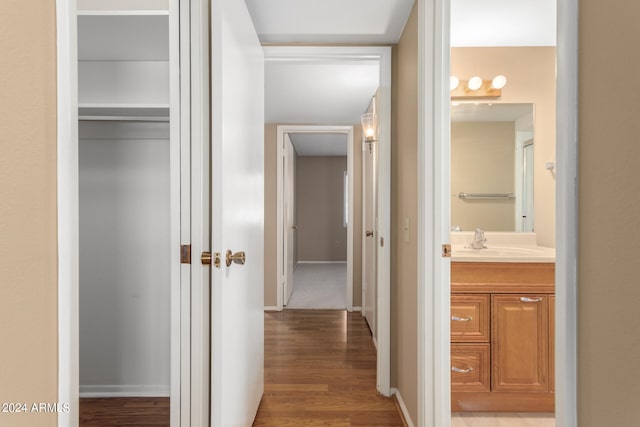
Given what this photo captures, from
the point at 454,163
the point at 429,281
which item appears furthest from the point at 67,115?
the point at 454,163

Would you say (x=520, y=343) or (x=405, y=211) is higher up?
(x=405, y=211)

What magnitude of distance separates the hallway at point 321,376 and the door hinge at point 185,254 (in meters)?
1.17

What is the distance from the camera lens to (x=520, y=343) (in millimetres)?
2090

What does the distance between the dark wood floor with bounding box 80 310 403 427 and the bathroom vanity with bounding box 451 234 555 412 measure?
0.52 m

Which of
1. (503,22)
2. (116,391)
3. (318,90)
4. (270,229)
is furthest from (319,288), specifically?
(503,22)

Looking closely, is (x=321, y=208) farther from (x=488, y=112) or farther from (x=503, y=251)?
(x=503, y=251)

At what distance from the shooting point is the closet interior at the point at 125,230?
6.97 ft

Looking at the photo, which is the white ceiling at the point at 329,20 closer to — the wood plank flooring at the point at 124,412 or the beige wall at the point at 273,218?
the beige wall at the point at 273,218

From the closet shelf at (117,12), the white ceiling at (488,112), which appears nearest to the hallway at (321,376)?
the white ceiling at (488,112)

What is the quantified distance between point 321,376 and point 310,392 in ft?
0.79

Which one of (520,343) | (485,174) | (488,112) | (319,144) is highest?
(319,144)

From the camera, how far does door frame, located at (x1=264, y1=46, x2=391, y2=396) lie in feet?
7.79

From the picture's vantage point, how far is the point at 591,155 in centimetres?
67

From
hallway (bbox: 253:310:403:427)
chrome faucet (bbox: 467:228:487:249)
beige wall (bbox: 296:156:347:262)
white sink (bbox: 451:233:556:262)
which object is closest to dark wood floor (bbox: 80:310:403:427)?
hallway (bbox: 253:310:403:427)
